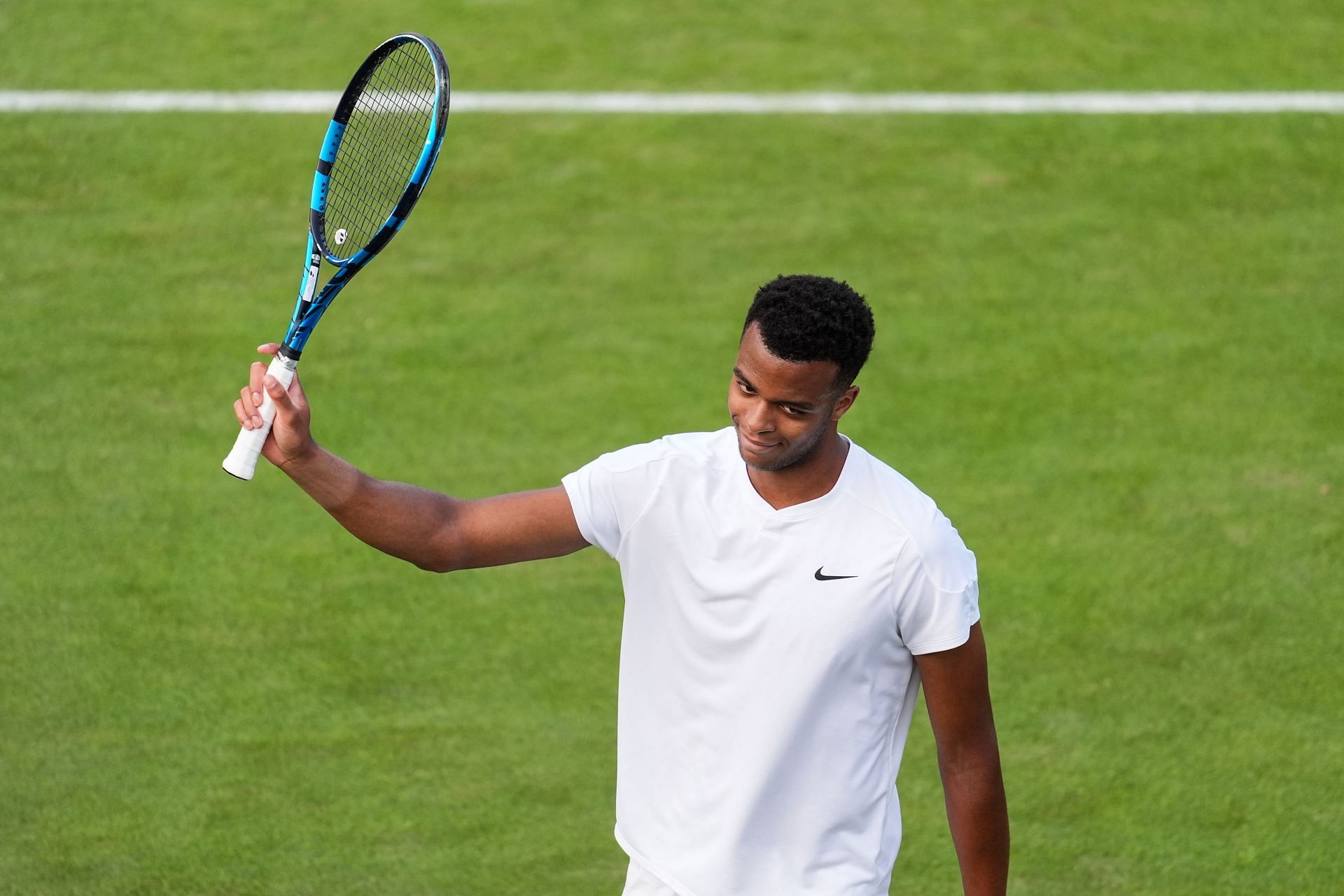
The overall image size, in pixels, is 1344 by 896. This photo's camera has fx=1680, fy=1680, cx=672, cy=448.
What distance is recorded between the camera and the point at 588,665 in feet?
18.6

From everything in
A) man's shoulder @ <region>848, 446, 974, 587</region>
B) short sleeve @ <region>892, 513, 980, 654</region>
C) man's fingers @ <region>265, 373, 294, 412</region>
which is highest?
man's fingers @ <region>265, 373, 294, 412</region>

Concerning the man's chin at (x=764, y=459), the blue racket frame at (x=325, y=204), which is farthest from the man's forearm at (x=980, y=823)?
the blue racket frame at (x=325, y=204)

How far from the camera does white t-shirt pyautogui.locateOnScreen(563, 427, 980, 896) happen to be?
3.10 meters

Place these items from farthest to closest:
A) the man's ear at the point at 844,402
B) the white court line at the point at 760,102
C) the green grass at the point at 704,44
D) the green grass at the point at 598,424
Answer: the green grass at the point at 704,44 → the white court line at the point at 760,102 → the green grass at the point at 598,424 → the man's ear at the point at 844,402

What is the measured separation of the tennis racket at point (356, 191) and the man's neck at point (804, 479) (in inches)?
37.0

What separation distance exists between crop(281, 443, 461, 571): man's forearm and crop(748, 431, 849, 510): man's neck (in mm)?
631

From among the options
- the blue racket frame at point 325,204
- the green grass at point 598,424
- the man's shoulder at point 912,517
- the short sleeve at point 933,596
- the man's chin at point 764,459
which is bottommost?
the green grass at point 598,424

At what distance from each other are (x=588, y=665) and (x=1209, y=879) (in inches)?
81.5

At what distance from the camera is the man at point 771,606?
3092 millimetres

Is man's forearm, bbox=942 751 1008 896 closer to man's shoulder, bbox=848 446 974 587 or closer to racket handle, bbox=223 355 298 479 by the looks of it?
man's shoulder, bbox=848 446 974 587

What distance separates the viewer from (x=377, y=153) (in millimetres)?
5832

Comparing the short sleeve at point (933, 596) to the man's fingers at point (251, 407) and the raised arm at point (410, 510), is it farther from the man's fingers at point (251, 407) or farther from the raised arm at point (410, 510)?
the man's fingers at point (251, 407)

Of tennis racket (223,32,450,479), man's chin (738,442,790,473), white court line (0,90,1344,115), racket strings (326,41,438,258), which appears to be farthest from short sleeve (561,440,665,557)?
white court line (0,90,1344,115)

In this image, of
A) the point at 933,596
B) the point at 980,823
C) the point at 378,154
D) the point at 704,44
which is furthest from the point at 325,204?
the point at 704,44
